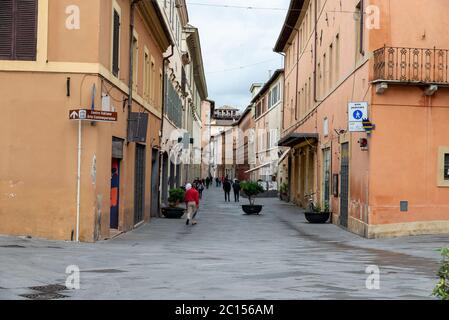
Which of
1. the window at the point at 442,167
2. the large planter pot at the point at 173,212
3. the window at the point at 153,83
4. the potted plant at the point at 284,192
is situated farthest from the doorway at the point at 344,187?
the potted plant at the point at 284,192

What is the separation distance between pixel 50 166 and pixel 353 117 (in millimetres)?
8744

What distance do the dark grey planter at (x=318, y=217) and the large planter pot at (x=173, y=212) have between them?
219 inches

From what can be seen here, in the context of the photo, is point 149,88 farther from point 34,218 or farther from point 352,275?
point 352,275

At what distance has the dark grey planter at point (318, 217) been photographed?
87.9 feet

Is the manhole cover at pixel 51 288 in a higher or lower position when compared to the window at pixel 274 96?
lower

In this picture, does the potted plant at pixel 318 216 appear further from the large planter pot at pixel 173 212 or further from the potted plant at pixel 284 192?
the potted plant at pixel 284 192

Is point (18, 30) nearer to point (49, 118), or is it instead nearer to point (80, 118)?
point (49, 118)

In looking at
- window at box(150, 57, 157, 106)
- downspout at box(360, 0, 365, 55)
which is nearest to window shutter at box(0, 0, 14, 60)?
downspout at box(360, 0, 365, 55)

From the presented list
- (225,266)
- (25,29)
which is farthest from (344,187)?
(25,29)

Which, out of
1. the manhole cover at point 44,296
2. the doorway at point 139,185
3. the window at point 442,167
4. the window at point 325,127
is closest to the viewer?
the manhole cover at point 44,296

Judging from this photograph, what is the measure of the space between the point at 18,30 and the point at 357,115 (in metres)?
9.61

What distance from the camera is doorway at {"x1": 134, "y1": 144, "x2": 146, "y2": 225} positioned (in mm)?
23328

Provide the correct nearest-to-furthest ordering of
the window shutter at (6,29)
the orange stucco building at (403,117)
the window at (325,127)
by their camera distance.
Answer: the window shutter at (6,29)
the orange stucco building at (403,117)
the window at (325,127)
